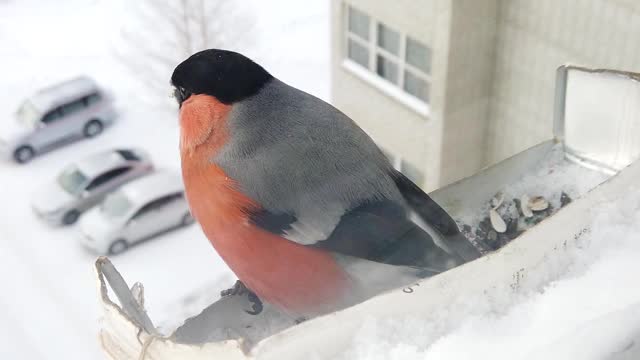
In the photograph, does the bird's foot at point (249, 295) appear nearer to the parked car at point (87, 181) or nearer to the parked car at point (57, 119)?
the parked car at point (87, 181)

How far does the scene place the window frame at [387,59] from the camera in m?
1.57

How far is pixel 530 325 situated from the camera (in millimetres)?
426

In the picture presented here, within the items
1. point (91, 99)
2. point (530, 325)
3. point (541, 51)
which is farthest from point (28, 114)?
point (530, 325)

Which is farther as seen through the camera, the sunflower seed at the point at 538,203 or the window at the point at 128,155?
the window at the point at 128,155

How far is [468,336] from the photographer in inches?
16.7

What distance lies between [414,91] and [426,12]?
0.17m

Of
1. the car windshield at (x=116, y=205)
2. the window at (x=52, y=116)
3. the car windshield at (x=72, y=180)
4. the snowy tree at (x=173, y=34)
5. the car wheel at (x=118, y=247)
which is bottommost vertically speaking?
the car wheel at (x=118, y=247)

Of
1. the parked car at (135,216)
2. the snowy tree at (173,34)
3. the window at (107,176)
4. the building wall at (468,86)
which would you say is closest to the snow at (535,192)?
the building wall at (468,86)

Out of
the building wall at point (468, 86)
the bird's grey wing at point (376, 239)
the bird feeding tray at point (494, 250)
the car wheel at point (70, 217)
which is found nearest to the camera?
the bird feeding tray at point (494, 250)

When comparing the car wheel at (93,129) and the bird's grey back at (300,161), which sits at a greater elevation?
the bird's grey back at (300,161)

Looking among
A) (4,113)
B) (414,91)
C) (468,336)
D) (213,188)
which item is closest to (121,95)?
(4,113)

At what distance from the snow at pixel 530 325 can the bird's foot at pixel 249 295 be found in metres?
0.17

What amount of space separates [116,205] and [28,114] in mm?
558

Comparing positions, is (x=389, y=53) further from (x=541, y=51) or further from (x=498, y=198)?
(x=498, y=198)
